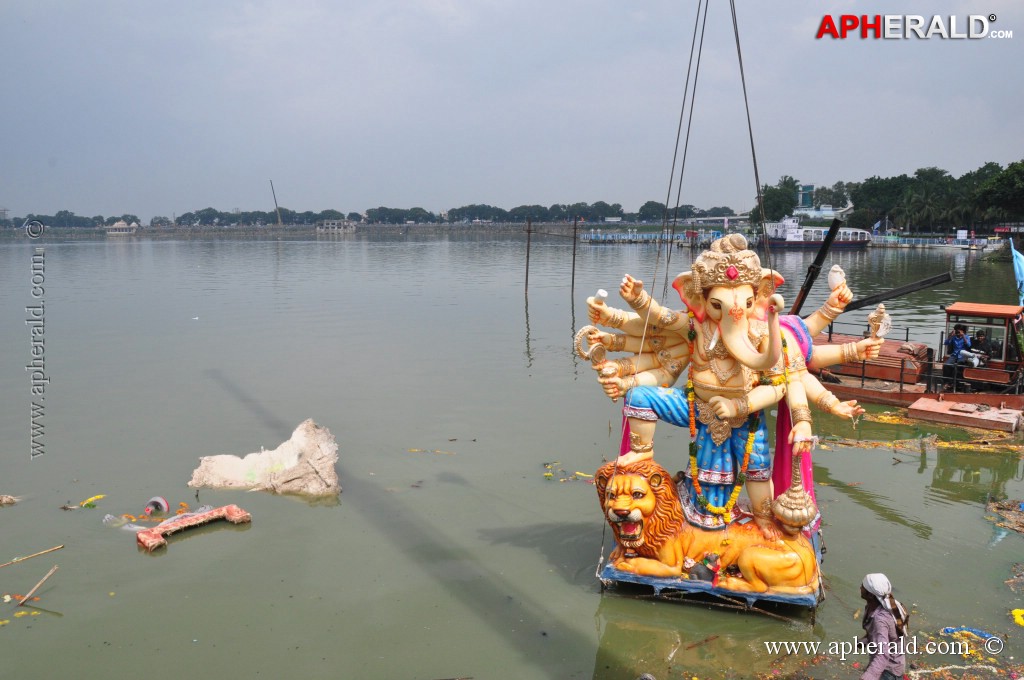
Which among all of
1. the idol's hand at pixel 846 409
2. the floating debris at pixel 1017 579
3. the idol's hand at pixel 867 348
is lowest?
the floating debris at pixel 1017 579

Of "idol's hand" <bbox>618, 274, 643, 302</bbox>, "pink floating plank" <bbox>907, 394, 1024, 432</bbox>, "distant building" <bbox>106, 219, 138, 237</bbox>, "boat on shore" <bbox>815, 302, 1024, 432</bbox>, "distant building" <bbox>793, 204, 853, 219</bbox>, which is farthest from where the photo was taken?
"distant building" <bbox>106, 219, 138, 237</bbox>

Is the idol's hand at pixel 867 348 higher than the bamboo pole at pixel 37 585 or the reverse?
higher

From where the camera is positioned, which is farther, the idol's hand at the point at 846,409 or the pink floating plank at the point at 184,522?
the pink floating plank at the point at 184,522

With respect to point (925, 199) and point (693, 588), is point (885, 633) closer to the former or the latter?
point (693, 588)

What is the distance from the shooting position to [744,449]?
657 cm

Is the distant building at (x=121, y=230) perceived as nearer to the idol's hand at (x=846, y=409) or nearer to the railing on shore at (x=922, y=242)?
the railing on shore at (x=922, y=242)

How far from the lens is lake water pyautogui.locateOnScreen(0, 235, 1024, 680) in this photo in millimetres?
6438

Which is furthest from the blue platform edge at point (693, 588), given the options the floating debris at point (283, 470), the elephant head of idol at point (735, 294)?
the floating debris at point (283, 470)

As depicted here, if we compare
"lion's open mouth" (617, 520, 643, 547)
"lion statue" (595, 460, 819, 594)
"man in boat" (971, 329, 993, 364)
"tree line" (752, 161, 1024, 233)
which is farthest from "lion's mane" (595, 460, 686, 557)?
"tree line" (752, 161, 1024, 233)

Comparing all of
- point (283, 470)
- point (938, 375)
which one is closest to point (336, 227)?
point (938, 375)

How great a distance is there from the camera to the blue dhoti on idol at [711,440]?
6.50m

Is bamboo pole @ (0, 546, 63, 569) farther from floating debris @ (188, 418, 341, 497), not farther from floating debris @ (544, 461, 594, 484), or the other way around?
floating debris @ (544, 461, 594, 484)

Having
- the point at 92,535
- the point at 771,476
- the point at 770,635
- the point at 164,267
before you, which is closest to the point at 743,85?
the point at 771,476

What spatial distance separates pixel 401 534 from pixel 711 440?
4082mm
